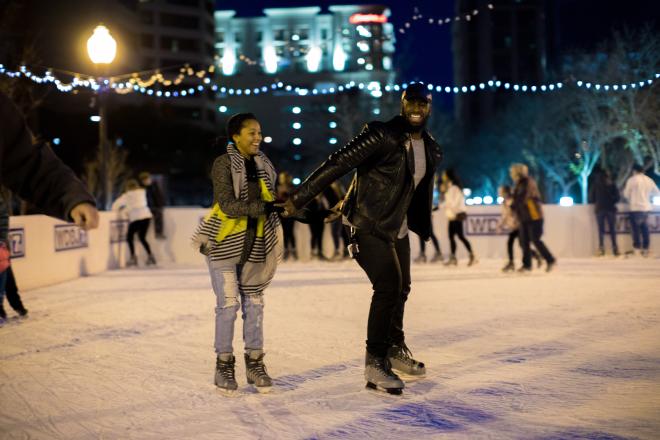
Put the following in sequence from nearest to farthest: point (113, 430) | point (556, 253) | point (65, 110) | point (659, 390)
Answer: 1. point (113, 430)
2. point (659, 390)
3. point (556, 253)
4. point (65, 110)

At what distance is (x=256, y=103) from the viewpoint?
Answer: 10612cm

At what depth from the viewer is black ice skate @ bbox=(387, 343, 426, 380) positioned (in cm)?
539

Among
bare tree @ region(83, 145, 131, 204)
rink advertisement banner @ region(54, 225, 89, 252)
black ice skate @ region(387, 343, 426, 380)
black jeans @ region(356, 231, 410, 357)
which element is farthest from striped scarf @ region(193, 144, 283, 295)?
bare tree @ region(83, 145, 131, 204)

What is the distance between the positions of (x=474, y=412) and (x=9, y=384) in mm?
3004

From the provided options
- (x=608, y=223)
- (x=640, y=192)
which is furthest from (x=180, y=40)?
(x=640, y=192)

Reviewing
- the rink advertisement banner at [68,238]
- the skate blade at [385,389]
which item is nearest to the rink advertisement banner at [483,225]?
the rink advertisement banner at [68,238]

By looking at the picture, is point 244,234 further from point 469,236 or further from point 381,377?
point 469,236

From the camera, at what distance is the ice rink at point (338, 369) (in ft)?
13.8

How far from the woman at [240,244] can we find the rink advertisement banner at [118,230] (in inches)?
455

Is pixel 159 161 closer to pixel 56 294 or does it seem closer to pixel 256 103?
pixel 256 103

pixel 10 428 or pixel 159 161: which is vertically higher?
pixel 159 161

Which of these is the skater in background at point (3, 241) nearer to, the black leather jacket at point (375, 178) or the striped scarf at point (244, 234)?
the striped scarf at point (244, 234)

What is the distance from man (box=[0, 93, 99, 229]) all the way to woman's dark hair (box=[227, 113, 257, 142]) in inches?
95.6

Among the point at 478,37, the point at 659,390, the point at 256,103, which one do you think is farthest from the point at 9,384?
the point at 478,37
